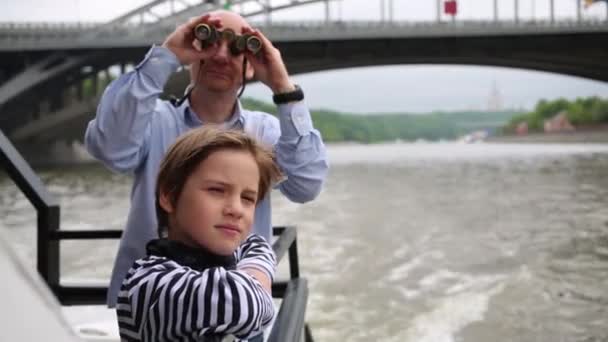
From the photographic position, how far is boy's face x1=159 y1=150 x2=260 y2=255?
2.33ft

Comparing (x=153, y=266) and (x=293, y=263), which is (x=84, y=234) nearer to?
(x=293, y=263)

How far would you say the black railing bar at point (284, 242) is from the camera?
110 cm

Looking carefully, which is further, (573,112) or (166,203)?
(573,112)

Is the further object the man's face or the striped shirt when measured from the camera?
the man's face

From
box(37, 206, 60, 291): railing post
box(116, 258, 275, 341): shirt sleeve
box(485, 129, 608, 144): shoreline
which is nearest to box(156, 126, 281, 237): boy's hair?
box(116, 258, 275, 341): shirt sleeve

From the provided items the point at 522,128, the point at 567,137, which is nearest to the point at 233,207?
the point at 567,137

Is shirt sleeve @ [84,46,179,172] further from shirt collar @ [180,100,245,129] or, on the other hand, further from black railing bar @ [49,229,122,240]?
black railing bar @ [49,229,122,240]

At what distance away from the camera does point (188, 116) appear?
1104 mm

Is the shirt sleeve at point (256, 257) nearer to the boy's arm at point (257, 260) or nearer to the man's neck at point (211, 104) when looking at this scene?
the boy's arm at point (257, 260)

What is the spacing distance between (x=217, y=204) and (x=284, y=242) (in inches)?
18.6

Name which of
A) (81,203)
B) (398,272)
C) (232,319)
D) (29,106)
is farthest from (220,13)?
(29,106)

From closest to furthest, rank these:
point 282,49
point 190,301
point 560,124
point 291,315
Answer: point 190,301 < point 291,315 < point 282,49 < point 560,124

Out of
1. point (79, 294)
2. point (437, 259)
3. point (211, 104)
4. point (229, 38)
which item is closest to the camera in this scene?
point (229, 38)

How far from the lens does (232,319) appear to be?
2.18 feet
